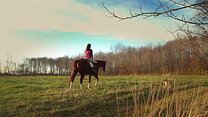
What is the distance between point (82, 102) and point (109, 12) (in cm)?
484

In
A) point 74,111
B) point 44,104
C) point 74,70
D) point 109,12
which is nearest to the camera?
point 109,12

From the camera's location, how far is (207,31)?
2.64 meters

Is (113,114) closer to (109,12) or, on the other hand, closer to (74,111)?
(74,111)

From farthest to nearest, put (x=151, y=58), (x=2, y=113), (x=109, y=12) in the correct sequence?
(x=151, y=58) → (x=2, y=113) → (x=109, y=12)

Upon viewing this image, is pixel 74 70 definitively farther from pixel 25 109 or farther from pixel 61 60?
pixel 61 60

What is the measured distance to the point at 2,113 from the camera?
502 centimetres

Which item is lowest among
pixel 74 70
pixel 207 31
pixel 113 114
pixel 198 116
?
pixel 113 114

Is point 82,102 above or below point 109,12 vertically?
below

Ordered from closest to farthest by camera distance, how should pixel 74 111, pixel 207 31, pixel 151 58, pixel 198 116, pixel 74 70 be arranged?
pixel 207 31 → pixel 198 116 → pixel 74 111 → pixel 74 70 → pixel 151 58

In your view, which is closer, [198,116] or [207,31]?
[207,31]

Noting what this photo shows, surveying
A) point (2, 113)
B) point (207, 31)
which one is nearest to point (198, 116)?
point (207, 31)

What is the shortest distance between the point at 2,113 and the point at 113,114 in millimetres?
3651

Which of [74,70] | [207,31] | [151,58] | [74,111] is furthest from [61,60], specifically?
[207,31]

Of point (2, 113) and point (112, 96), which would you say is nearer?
point (2, 113)
